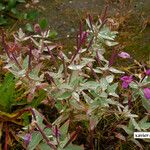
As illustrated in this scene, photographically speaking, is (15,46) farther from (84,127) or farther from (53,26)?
(53,26)

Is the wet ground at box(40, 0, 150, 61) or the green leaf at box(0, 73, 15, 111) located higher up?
the green leaf at box(0, 73, 15, 111)

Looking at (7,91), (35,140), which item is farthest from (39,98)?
(35,140)

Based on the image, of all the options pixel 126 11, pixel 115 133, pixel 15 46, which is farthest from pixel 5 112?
pixel 126 11

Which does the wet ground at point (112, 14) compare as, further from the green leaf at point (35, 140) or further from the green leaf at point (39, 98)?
the green leaf at point (35, 140)

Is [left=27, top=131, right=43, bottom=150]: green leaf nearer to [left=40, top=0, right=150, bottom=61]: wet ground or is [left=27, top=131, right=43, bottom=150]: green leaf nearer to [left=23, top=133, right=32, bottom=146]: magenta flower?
[left=23, top=133, right=32, bottom=146]: magenta flower

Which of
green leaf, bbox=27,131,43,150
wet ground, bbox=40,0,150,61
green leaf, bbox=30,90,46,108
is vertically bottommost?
wet ground, bbox=40,0,150,61

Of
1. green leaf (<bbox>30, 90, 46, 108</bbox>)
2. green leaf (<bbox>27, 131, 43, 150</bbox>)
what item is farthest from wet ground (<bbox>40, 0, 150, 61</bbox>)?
green leaf (<bbox>27, 131, 43, 150</bbox>)

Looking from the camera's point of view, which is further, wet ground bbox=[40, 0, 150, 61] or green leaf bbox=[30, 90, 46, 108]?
wet ground bbox=[40, 0, 150, 61]

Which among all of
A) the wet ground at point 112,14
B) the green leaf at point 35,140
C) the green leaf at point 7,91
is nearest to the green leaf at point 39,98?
the green leaf at point 7,91
